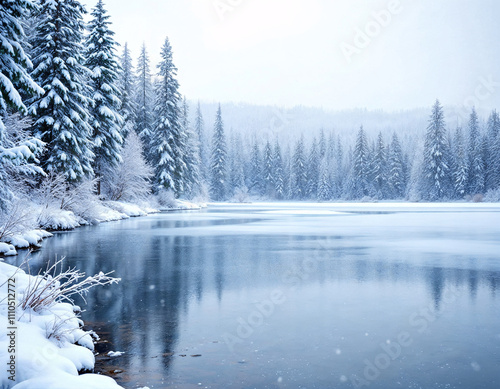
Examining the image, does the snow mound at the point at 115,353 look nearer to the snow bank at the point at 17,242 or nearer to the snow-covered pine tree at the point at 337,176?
the snow bank at the point at 17,242

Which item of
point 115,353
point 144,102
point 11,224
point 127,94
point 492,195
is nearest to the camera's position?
point 115,353

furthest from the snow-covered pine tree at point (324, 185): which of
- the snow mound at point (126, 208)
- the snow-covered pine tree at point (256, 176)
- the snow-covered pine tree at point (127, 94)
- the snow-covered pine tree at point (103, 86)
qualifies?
the snow-covered pine tree at point (103, 86)

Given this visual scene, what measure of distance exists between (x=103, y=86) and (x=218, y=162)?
153 feet

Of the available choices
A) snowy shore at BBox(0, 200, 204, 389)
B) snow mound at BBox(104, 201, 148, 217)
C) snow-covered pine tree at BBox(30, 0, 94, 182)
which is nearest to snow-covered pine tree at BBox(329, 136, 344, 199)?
snow mound at BBox(104, 201, 148, 217)

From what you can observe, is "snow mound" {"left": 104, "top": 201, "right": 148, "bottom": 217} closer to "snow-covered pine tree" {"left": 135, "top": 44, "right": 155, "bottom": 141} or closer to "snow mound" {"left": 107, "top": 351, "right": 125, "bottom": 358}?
"snow-covered pine tree" {"left": 135, "top": 44, "right": 155, "bottom": 141}

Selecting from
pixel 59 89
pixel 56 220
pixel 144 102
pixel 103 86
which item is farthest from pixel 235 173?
pixel 56 220

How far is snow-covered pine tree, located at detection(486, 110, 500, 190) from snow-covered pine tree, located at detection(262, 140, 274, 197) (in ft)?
145

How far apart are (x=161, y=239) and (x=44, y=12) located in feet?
56.2

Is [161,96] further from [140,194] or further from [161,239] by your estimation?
[161,239]

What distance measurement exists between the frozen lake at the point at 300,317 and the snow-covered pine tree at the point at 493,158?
2349 inches

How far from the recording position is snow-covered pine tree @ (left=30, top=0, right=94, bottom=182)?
77.8 ft

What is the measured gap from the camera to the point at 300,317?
23.0 feet

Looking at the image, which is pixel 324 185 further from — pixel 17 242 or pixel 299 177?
pixel 17 242

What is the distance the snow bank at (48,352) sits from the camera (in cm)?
385
